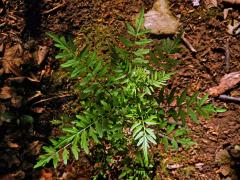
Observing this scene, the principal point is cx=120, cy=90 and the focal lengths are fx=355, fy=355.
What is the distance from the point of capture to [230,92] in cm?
316

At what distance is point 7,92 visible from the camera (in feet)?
9.83

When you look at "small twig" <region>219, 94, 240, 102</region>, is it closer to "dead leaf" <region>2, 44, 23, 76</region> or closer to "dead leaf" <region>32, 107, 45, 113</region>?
"dead leaf" <region>32, 107, 45, 113</region>

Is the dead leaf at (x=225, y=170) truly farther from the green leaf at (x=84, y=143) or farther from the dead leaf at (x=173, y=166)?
the green leaf at (x=84, y=143)

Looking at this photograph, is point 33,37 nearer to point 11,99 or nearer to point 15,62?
point 15,62

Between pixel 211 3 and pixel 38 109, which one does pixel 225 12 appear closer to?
pixel 211 3

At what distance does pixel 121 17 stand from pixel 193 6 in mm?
669

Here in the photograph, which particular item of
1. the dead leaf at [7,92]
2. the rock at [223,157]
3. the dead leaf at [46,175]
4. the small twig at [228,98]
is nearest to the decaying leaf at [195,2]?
the small twig at [228,98]

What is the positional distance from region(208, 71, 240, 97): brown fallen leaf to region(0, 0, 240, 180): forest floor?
0.04m

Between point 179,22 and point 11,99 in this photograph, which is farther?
point 179,22

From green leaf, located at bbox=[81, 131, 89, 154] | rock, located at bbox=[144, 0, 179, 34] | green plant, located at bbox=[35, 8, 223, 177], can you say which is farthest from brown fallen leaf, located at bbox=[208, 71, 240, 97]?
green leaf, located at bbox=[81, 131, 89, 154]

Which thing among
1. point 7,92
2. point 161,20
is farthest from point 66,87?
point 161,20

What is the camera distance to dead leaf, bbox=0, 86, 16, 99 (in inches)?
117

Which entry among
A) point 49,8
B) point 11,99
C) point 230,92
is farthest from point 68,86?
point 230,92

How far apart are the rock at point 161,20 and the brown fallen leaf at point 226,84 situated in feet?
2.04
